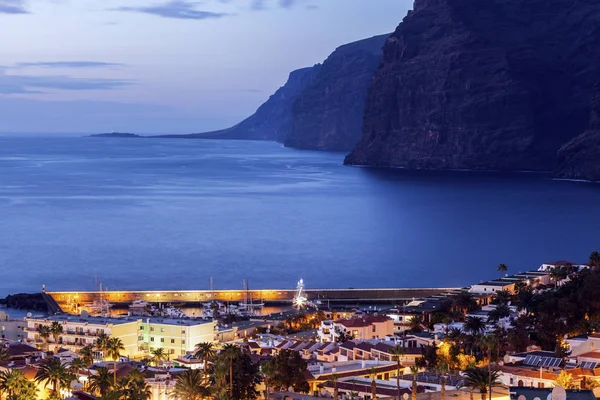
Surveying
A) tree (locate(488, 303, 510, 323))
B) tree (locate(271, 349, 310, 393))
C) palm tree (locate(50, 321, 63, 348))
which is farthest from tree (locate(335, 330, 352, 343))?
palm tree (locate(50, 321, 63, 348))

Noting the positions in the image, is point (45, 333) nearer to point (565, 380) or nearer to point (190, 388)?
point (190, 388)

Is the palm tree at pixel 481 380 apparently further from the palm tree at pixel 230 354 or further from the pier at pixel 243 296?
the pier at pixel 243 296

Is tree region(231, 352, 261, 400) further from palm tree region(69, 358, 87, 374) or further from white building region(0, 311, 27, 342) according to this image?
white building region(0, 311, 27, 342)

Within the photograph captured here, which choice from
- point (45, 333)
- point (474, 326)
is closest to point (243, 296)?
point (45, 333)

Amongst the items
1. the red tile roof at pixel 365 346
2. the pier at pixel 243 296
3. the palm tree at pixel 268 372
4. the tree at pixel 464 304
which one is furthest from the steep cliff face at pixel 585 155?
the palm tree at pixel 268 372

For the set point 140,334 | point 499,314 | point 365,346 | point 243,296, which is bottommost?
point 243,296

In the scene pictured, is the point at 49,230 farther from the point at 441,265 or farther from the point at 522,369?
the point at 522,369
